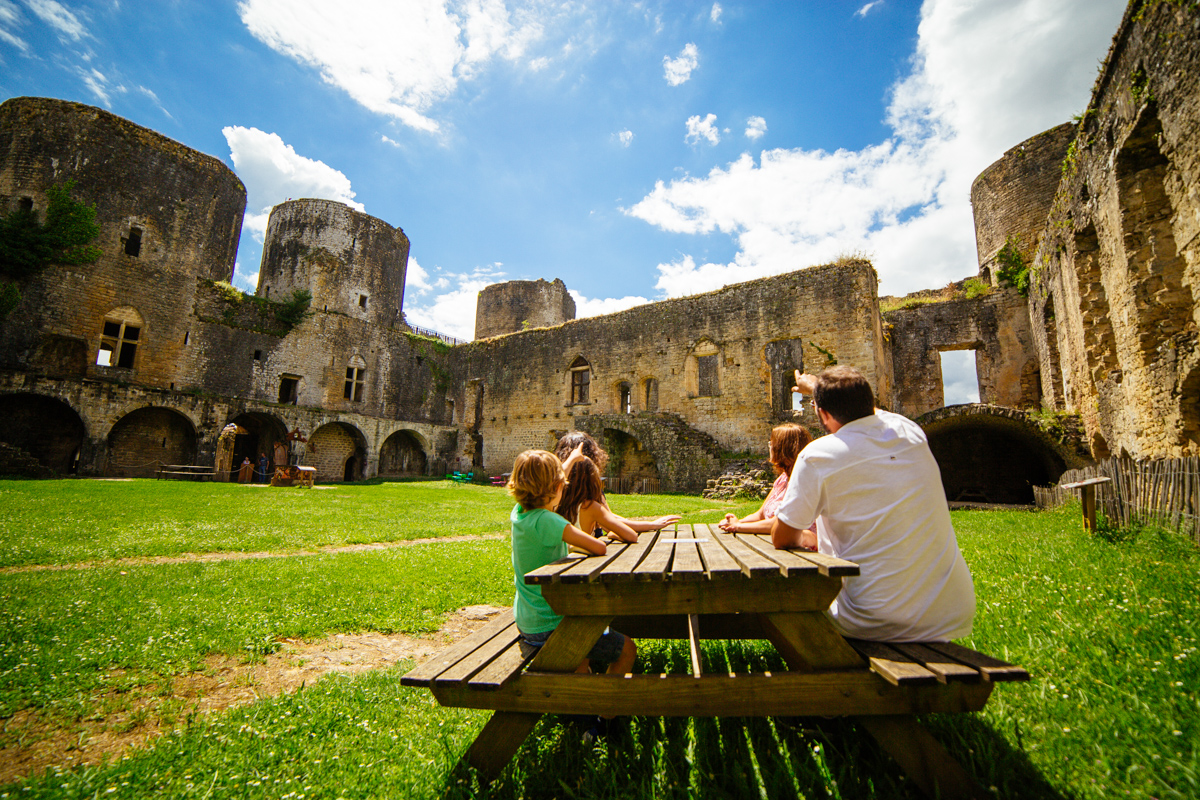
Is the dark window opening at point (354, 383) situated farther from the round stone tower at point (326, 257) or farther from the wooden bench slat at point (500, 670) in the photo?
the wooden bench slat at point (500, 670)

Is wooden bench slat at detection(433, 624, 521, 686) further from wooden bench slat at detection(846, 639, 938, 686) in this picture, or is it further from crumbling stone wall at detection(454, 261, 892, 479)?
crumbling stone wall at detection(454, 261, 892, 479)

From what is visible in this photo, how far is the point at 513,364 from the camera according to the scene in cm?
2534

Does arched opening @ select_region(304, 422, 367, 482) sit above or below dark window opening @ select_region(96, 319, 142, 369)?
below

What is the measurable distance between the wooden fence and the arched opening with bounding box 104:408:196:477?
85.2 ft

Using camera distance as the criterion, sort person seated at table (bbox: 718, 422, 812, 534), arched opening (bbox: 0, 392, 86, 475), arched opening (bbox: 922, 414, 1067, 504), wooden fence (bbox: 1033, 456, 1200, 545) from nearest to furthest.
Answer: person seated at table (bbox: 718, 422, 812, 534) < wooden fence (bbox: 1033, 456, 1200, 545) < arched opening (bbox: 922, 414, 1067, 504) < arched opening (bbox: 0, 392, 86, 475)

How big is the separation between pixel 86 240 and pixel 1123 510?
30.5 m

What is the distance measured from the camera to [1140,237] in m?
6.90

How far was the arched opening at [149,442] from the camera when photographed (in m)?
19.5

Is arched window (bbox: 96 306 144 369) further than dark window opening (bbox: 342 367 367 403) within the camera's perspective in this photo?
No

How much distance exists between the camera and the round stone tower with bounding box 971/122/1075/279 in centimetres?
1644

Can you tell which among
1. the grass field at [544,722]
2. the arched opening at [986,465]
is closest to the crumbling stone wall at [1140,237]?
the grass field at [544,722]

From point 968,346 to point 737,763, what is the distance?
2014 centimetres

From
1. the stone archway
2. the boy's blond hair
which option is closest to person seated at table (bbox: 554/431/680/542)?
the boy's blond hair

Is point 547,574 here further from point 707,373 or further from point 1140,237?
point 707,373
